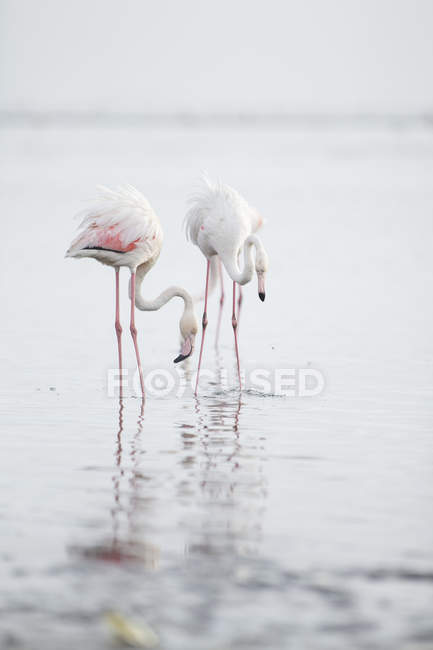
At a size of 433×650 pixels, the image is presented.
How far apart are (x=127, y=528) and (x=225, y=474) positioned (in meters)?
1.22

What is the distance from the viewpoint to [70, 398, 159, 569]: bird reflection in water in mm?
5336

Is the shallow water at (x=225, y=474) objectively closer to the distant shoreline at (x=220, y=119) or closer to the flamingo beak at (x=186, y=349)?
the flamingo beak at (x=186, y=349)

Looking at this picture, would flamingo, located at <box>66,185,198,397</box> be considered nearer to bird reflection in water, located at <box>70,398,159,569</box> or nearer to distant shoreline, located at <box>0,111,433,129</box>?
bird reflection in water, located at <box>70,398,159,569</box>

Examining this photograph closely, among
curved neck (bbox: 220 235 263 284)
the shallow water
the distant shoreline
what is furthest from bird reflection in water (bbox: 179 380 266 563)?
the distant shoreline

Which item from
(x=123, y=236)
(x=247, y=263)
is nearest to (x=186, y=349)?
(x=247, y=263)

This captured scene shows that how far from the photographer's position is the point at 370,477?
671 centimetres

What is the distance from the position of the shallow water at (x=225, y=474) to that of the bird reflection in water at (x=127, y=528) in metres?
0.02

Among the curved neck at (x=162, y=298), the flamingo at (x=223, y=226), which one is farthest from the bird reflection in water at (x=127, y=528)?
the flamingo at (x=223, y=226)

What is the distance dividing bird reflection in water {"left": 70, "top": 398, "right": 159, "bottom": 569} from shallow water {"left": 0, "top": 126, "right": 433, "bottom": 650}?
0.02 metres

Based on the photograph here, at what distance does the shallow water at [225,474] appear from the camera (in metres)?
4.68

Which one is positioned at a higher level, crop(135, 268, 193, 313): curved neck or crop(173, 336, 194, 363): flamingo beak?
crop(135, 268, 193, 313): curved neck

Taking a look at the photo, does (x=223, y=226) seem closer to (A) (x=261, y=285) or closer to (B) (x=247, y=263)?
(B) (x=247, y=263)

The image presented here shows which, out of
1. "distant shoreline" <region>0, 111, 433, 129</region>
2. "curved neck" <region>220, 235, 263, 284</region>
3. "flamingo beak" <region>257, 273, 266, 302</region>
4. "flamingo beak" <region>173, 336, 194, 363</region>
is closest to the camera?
"flamingo beak" <region>173, 336, 194, 363</region>

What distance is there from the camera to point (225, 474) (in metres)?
6.85
